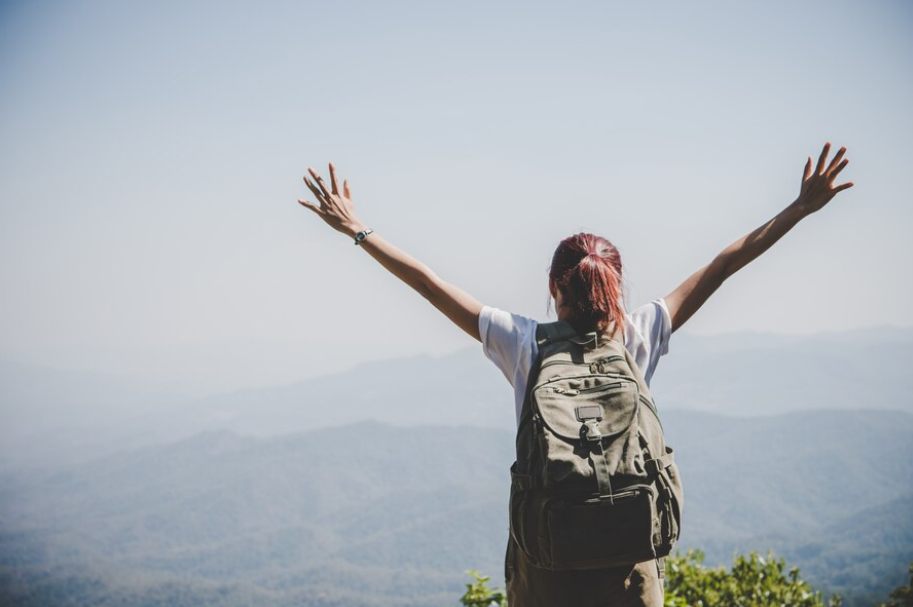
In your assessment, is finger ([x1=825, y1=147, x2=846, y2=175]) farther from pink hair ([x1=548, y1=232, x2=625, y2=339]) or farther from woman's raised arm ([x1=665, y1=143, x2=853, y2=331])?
pink hair ([x1=548, y1=232, x2=625, y2=339])

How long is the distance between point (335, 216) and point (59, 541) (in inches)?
8721

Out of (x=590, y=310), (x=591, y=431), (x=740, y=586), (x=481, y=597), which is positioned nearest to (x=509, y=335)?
(x=590, y=310)

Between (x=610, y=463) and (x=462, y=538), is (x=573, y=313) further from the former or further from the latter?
(x=462, y=538)

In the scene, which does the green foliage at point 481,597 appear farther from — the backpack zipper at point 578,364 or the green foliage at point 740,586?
the backpack zipper at point 578,364

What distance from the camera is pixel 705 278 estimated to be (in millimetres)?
2252

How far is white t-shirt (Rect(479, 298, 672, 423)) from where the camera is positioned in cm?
211

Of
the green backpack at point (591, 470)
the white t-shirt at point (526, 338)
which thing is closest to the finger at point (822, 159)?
the white t-shirt at point (526, 338)

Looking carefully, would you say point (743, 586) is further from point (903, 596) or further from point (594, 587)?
point (594, 587)

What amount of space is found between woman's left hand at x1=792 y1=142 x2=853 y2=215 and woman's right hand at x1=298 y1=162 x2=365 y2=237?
1.60 metres

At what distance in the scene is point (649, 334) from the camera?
7.16 ft

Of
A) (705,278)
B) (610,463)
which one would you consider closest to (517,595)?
(610,463)

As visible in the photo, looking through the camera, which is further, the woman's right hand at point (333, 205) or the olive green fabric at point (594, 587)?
the woman's right hand at point (333, 205)

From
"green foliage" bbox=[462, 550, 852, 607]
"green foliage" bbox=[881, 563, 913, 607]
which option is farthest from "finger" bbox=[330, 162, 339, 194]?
"green foliage" bbox=[881, 563, 913, 607]

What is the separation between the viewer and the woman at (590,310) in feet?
6.30
